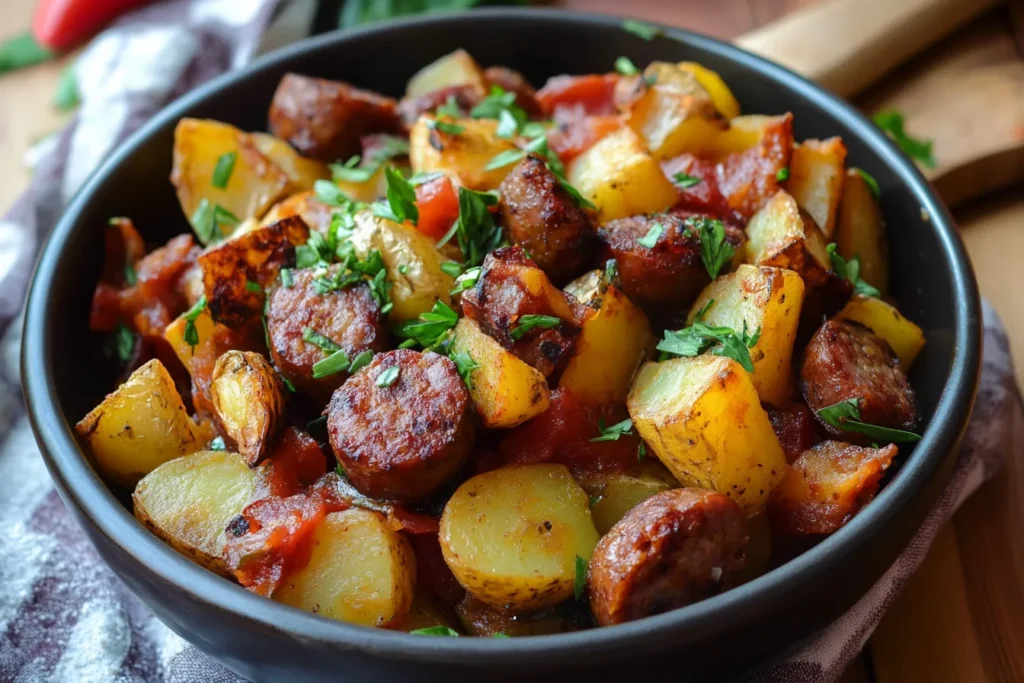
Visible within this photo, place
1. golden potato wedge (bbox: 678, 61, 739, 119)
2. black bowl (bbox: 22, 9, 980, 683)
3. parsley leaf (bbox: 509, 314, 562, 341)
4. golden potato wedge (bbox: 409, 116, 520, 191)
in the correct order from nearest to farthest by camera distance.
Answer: black bowl (bbox: 22, 9, 980, 683) → parsley leaf (bbox: 509, 314, 562, 341) → golden potato wedge (bbox: 409, 116, 520, 191) → golden potato wedge (bbox: 678, 61, 739, 119)

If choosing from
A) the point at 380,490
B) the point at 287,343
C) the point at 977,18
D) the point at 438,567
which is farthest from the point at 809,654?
the point at 977,18

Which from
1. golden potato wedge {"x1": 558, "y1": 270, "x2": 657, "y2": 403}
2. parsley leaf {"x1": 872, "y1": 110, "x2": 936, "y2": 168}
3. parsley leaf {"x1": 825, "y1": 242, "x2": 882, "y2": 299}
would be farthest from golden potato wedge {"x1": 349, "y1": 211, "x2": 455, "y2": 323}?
parsley leaf {"x1": 872, "y1": 110, "x2": 936, "y2": 168}

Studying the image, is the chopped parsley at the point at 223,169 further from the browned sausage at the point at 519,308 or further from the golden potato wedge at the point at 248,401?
the browned sausage at the point at 519,308

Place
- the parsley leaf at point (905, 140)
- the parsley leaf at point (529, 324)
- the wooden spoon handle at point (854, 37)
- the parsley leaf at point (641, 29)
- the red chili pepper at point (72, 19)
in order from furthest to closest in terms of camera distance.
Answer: the red chili pepper at point (72, 19)
the wooden spoon handle at point (854, 37)
the parsley leaf at point (905, 140)
the parsley leaf at point (641, 29)
the parsley leaf at point (529, 324)

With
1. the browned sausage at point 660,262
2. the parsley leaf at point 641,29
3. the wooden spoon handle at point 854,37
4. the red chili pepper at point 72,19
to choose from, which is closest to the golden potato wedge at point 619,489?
the browned sausage at point 660,262

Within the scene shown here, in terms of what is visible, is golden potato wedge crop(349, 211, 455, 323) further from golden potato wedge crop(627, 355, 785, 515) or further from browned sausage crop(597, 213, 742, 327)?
golden potato wedge crop(627, 355, 785, 515)

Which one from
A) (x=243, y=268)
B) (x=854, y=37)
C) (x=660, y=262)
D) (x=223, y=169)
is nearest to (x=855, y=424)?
(x=660, y=262)
